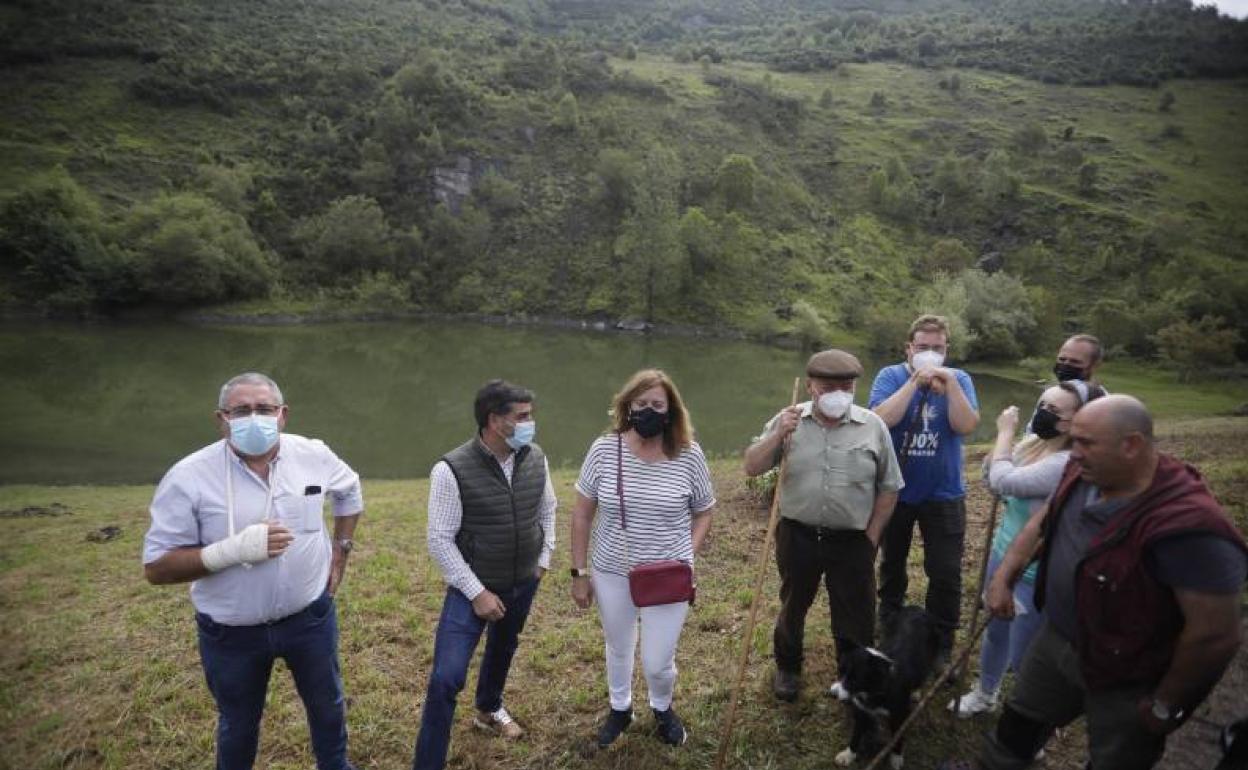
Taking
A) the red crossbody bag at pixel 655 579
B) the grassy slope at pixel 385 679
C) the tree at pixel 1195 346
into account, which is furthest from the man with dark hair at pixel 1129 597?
the tree at pixel 1195 346

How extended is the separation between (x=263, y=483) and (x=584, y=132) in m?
64.0

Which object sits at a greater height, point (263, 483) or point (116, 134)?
point (116, 134)

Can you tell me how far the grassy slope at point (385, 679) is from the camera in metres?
3.76

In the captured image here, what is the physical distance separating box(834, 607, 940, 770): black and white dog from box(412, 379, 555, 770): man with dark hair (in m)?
1.83

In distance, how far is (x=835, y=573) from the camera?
373cm

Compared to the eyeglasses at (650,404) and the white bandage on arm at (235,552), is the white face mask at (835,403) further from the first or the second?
the white bandage on arm at (235,552)

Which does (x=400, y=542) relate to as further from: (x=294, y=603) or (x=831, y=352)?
(x=831, y=352)

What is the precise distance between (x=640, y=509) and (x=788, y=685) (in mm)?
1705

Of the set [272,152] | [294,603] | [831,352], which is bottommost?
[294,603]

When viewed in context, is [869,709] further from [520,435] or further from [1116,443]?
[520,435]

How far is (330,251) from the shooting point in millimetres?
49938

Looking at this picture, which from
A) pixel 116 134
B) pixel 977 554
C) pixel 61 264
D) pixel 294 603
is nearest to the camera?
pixel 294 603

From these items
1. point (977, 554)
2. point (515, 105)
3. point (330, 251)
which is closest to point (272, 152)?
point (330, 251)

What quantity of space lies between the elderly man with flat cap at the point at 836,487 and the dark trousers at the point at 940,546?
2.24ft
